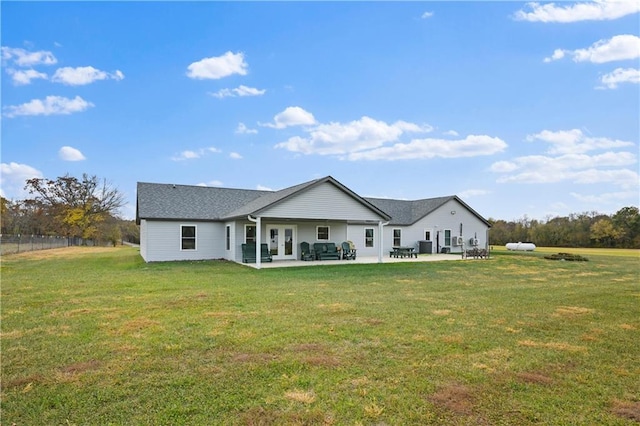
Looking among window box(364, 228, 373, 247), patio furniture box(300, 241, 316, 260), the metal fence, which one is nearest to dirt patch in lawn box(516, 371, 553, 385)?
patio furniture box(300, 241, 316, 260)

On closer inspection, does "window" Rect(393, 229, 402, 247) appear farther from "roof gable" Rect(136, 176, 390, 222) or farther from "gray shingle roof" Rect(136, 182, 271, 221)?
"gray shingle roof" Rect(136, 182, 271, 221)

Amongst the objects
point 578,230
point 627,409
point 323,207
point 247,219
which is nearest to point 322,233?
point 323,207

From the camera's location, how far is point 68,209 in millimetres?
45281

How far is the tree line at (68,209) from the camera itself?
150 feet

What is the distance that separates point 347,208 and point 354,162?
11.1 metres

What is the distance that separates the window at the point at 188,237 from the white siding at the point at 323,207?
5.56m

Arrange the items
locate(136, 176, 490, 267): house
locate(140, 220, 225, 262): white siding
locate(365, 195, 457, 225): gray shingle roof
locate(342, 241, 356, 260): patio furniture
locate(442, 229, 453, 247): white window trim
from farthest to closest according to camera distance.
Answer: locate(442, 229, 453, 247): white window trim
locate(365, 195, 457, 225): gray shingle roof
locate(342, 241, 356, 260): patio furniture
locate(140, 220, 225, 262): white siding
locate(136, 176, 490, 267): house

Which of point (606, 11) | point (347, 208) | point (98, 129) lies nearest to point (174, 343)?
point (347, 208)

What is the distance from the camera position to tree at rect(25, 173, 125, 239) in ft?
150

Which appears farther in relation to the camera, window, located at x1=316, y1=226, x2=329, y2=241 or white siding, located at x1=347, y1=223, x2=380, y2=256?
white siding, located at x1=347, y1=223, x2=380, y2=256

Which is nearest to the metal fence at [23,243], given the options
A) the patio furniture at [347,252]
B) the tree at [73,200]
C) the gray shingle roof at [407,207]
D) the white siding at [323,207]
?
the tree at [73,200]

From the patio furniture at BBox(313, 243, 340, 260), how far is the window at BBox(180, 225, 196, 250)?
20.5 feet

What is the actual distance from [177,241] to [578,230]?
146ft

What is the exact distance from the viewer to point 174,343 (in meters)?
5.30
